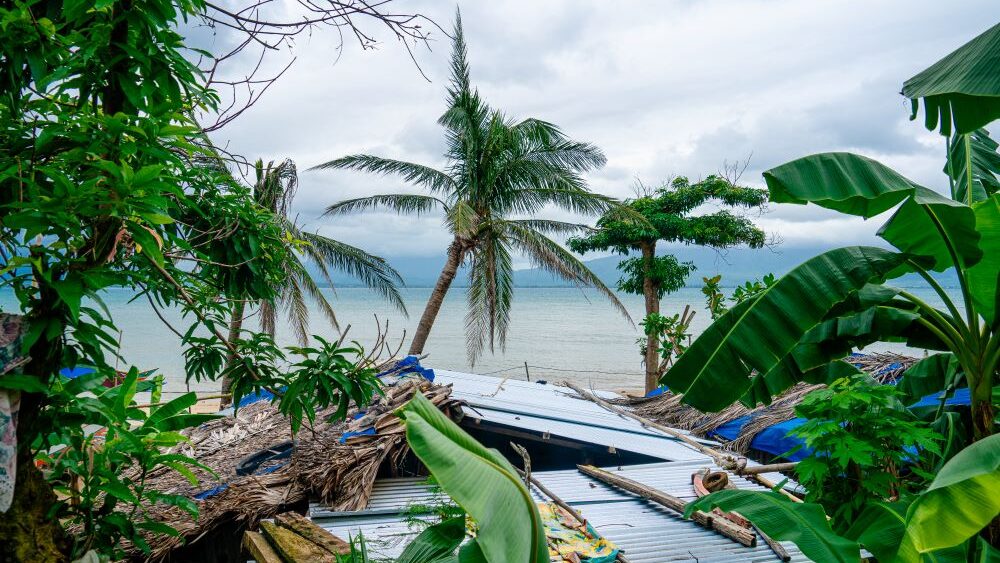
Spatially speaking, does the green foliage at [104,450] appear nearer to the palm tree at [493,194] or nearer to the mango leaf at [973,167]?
the mango leaf at [973,167]

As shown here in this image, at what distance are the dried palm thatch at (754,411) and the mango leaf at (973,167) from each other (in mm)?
3062

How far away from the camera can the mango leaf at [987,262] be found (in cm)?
379

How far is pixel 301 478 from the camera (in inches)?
212

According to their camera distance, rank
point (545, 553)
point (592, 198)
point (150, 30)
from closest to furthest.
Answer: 1. point (545, 553)
2. point (150, 30)
3. point (592, 198)

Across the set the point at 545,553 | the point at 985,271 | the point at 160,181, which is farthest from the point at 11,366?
the point at 985,271

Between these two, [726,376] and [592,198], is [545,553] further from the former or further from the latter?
[592,198]

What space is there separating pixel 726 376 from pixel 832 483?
0.95 m

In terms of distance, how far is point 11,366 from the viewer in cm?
216

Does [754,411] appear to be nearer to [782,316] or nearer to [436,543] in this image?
[782,316]

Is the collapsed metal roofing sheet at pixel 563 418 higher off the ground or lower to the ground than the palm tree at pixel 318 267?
lower

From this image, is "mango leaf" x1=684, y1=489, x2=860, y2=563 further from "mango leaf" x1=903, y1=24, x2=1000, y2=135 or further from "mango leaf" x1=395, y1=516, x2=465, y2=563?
"mango leaf" x1=903, y1=24, x2=1000, y2=135

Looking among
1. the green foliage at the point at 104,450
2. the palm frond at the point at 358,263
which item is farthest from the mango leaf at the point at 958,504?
the palm frond at the point at 358,263

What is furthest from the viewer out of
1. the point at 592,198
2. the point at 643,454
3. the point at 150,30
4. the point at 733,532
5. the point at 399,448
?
the point at 592,198

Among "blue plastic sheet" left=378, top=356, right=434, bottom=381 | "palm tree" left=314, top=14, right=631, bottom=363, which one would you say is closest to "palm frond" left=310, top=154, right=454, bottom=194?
"palm tree" left=314, top=14, right=631, bottom=363
